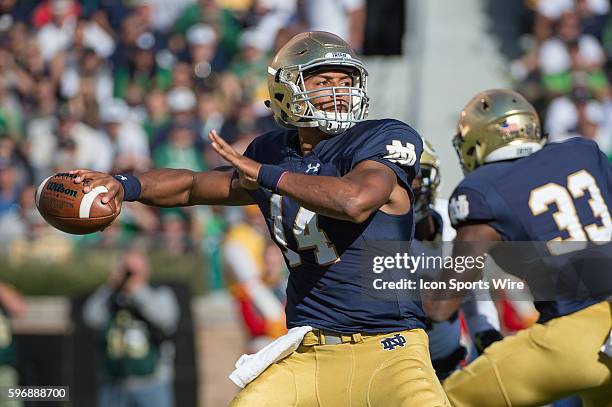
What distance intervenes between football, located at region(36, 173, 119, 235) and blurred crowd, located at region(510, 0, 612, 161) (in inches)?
261

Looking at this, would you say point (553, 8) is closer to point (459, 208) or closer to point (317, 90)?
point (459, 208)

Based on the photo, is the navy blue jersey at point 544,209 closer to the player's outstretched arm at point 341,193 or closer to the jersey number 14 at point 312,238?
the jersey number 14 at point 312,238

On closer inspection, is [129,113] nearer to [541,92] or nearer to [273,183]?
[541,92]

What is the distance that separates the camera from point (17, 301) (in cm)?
826

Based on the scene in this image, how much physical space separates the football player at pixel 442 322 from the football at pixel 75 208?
159cm

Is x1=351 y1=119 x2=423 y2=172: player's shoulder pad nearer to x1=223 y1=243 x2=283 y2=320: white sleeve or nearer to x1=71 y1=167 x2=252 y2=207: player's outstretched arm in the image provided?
x1=71 y1=167 x2=252 y2=207: player's outstretched arm

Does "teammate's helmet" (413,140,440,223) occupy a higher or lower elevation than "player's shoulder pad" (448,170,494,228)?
higher

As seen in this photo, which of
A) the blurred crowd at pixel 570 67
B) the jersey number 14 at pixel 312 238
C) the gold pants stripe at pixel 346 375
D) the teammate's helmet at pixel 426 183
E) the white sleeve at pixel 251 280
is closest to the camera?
the gold pants stripe at pixel 346 375

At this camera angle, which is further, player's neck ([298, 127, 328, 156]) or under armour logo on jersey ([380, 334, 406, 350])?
player's neck ([298, 127, 328, 156])

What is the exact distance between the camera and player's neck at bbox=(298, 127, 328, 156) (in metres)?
4.34

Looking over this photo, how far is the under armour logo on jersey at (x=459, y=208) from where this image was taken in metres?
4.91

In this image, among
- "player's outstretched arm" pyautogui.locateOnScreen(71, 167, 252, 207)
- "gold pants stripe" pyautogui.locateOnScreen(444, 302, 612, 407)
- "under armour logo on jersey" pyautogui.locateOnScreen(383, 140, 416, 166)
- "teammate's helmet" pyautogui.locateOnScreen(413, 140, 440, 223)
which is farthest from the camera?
"teammate's helmet" pyautogui.locateOnScreen(413, 140, 440, 223)

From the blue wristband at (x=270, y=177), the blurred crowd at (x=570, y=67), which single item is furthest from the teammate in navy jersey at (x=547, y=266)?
the blurred crowd at (x=570, y=67)

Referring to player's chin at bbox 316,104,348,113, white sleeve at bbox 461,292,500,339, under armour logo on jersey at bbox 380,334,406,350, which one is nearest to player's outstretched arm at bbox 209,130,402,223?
player's chin at bbox 316,104,348,113
